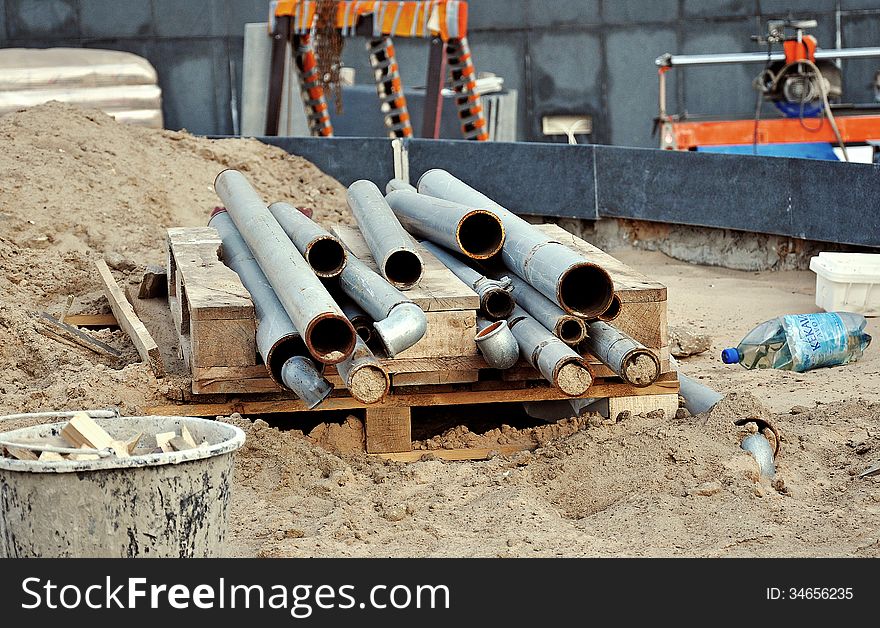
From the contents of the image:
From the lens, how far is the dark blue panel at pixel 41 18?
16719 mm

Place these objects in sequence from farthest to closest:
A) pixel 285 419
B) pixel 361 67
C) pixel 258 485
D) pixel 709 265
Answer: pixel 361 67, pixel 709 265, pixel 285 419, pixel 258 485

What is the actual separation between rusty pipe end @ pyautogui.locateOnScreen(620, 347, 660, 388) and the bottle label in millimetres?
2107

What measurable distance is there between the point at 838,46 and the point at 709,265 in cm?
869

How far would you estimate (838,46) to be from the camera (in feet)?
54.5

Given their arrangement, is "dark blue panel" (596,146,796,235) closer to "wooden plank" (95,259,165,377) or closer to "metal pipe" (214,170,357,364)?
"wooden plank" (95,259,165,377)

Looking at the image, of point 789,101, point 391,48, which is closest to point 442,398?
point 391,48

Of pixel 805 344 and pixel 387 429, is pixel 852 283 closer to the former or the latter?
pixel 805 344

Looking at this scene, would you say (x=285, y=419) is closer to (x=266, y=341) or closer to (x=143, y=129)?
(x=266, y=341)

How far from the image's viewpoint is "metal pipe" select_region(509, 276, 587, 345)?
4.89m

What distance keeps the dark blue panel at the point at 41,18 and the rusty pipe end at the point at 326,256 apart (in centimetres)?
1283

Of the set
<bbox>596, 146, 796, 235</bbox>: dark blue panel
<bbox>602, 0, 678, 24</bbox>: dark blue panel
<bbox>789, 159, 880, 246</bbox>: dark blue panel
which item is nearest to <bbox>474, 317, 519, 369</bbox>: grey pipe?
<bbox>789, 159, 880, 246</bbox>: dark blue panel

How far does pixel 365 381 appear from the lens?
4.44 metres

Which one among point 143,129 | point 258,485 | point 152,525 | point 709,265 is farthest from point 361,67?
point 152,525

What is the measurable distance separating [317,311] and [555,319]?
39.3 inches
